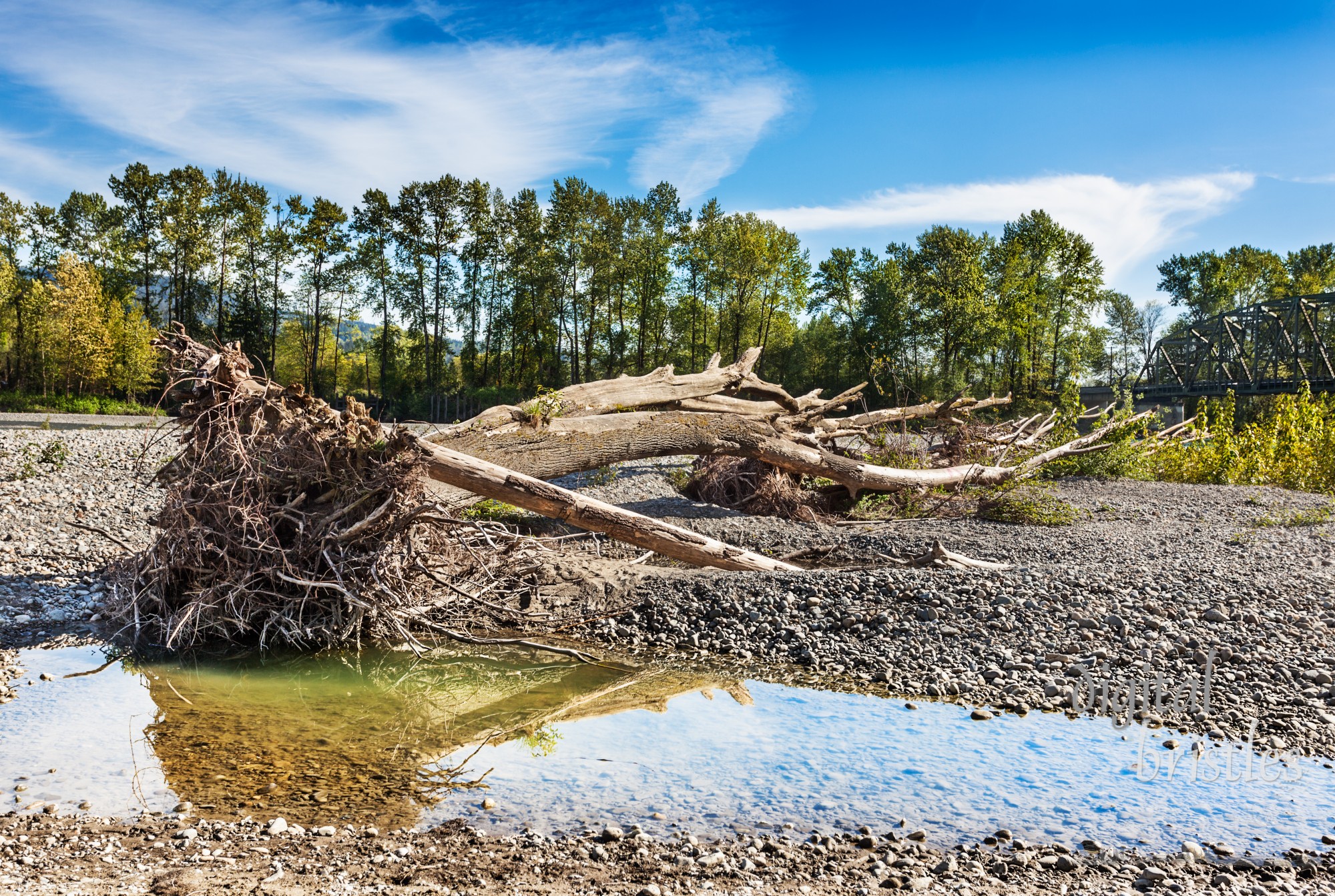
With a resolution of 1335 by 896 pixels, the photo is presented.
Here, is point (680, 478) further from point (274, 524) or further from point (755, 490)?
point (274, 524)

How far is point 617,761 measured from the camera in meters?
4.37

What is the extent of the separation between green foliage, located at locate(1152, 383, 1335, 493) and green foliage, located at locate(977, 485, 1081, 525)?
19.6 ft

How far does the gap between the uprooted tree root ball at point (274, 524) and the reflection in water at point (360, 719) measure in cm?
39

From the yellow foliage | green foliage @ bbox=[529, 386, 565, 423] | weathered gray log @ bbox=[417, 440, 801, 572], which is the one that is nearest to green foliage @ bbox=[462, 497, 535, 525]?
green foliage @ bbox=[529, 386, 565, 423]

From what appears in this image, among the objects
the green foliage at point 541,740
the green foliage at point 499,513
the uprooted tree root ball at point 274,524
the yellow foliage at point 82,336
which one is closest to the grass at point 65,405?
the yellow foliage at point 82,336

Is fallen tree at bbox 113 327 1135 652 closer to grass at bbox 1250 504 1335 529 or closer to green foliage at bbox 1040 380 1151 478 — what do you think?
grass at bbox 1250 504 1335 529

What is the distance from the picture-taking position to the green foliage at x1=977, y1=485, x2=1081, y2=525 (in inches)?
410

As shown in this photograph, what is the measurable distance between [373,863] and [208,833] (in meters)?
0.78

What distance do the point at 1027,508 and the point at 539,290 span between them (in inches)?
1276

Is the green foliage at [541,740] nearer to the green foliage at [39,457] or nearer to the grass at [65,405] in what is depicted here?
the green foliage at [39,457]

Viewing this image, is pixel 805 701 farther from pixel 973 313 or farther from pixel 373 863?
pixel 973 313

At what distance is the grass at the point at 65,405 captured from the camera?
33188mm

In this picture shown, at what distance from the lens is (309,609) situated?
6.34m

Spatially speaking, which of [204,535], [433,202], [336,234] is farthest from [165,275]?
[204,535]
